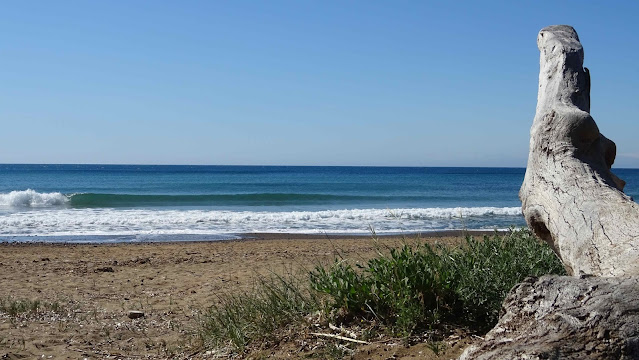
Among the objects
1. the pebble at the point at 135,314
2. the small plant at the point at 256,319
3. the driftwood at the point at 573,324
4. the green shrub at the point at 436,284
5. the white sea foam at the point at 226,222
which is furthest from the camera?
the white sea foam at the point at 226,222

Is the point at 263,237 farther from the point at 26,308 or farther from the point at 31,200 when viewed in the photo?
the point at 31,200

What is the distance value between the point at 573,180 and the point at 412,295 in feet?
4.63

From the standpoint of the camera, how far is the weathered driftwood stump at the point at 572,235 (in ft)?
7.90

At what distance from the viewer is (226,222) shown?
21.2 meters

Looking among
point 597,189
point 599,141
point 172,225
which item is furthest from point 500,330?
point 172,225

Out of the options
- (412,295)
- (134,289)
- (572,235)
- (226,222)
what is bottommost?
(226,222)

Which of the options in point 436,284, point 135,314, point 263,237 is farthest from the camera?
point 263,237

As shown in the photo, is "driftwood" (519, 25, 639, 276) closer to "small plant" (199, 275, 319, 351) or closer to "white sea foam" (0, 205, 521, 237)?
"small plant" (199, 275, 319, 351)

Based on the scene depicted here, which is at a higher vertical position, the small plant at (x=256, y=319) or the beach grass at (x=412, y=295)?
the beach grass at (x=412, y=295)

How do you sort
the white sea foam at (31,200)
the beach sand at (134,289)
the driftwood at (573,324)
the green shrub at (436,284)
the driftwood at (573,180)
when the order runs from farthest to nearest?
the white sea foam at (31,200), the beach sand at (134,289), the green shrub at (436,284), the driftwood at (573,180), the driftwood at (573,324)

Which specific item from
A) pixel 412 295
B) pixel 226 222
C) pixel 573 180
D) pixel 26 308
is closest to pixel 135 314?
pixel 26 308

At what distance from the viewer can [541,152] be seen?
403cm

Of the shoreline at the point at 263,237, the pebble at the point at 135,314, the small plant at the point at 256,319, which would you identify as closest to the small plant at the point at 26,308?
the pebble at the point at 135,314

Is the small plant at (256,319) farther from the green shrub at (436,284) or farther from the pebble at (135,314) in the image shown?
the pebble at (135,314)
